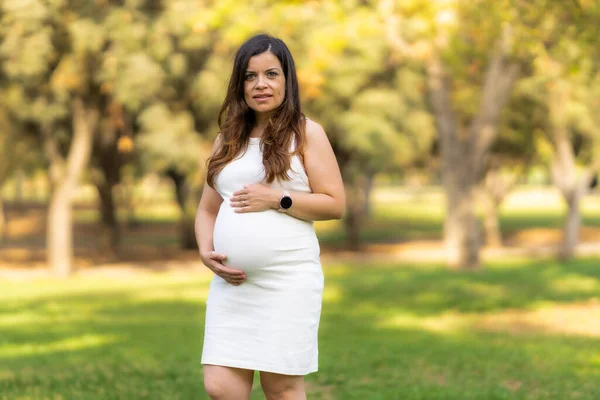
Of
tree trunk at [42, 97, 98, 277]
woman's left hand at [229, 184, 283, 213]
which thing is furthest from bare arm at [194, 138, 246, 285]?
tree trunk at [42, 97, 98, 277]

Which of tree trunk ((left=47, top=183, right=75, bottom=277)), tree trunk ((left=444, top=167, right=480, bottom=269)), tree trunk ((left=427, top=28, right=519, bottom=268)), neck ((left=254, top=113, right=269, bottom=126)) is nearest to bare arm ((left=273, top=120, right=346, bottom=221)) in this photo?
neck ((left=254, top=113, right=269, bottom=126))

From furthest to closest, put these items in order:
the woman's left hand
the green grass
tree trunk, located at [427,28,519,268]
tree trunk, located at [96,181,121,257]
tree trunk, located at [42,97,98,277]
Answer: tree trunk, located at [96,181,121,257]
tree trunk, located at [42,97,98,277]
tree trunk, located at [427,28,519,268]
the green grass
the woman's left hand

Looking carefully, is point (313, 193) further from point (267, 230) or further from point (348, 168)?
point (348, 168)

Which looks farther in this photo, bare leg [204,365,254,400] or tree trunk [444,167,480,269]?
tree trunk [444,167,480,269]

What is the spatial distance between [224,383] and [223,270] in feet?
1.46

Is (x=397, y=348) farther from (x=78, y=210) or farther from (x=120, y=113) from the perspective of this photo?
(x=78, y=210)

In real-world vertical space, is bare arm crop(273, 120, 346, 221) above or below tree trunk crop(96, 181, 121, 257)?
above

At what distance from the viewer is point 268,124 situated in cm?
383

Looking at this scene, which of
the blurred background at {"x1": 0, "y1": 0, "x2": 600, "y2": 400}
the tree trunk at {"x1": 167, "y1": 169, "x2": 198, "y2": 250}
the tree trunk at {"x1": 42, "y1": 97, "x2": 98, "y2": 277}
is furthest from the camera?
the tree trunk at {"x1": 167, "y1": 169, "x2": 198, "y2": 250}

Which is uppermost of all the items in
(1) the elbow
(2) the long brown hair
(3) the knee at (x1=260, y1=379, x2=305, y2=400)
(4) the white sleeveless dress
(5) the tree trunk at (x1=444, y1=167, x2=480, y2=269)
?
(2) the long brown hair

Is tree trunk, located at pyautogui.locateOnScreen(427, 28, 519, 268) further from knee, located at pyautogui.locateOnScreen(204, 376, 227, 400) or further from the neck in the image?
knee, located at pyautogui.locateOnScreen(204, 376, 227, 400)

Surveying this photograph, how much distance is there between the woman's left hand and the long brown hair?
0.16 ft

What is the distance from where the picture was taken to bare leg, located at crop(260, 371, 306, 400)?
3877 millimetres

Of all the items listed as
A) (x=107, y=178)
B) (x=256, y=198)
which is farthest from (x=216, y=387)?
(x=107, y=178)
